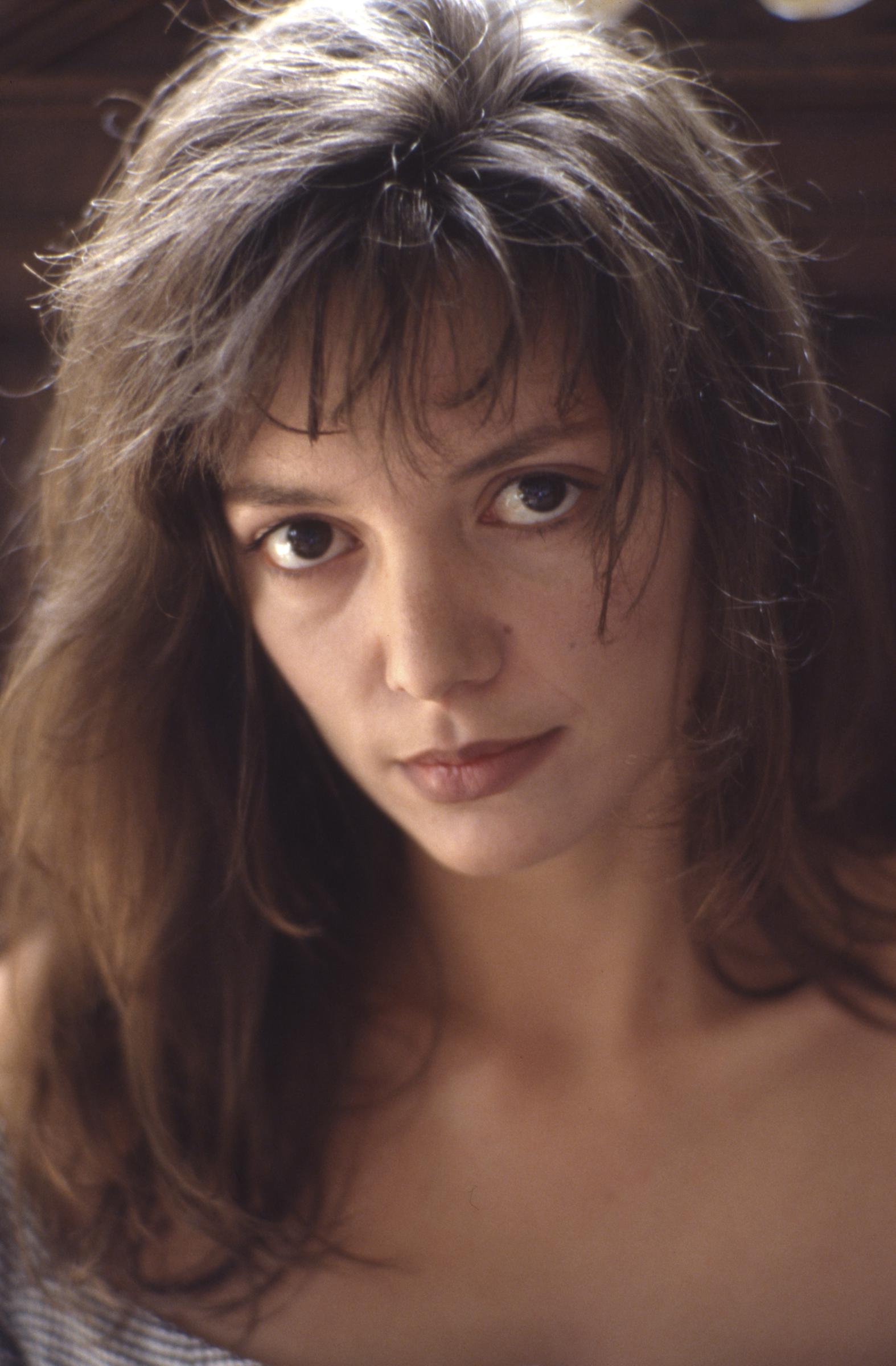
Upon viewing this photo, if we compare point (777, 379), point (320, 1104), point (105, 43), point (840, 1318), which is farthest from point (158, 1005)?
point (105, 43)

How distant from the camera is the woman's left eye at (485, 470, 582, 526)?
796 mm

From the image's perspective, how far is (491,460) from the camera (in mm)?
760

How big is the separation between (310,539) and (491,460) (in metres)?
0.15

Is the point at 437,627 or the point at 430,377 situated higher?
the point at 430,377

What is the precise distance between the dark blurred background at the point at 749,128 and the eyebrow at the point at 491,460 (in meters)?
0.34

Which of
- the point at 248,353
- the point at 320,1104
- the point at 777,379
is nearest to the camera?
the point at 248,353

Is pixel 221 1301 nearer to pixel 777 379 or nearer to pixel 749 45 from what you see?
pixel 777 379

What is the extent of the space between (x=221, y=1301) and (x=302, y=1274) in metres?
0.06

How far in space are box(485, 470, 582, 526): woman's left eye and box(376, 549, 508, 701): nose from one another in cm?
4

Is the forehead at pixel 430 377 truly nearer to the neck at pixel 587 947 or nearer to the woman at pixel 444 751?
the woman at pixel 444 751

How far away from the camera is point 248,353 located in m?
0.74

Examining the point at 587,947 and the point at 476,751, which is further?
the point at 587,947

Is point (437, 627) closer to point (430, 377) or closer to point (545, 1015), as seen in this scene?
point (430, 377)

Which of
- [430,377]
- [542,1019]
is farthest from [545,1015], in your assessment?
[430,377]
